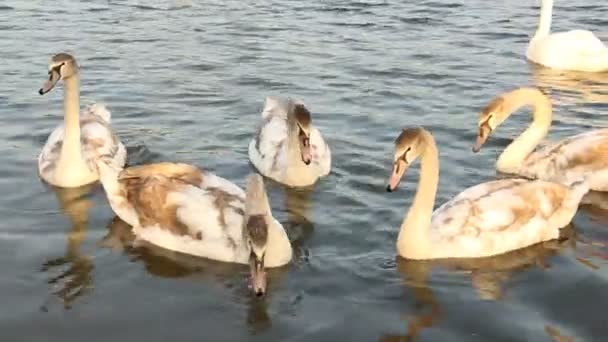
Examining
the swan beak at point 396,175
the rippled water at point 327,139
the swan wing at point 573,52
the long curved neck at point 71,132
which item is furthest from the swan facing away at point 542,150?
the swan wing at point 573,52

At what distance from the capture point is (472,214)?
962 centimetres

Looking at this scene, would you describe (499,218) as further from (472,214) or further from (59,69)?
(59,69)

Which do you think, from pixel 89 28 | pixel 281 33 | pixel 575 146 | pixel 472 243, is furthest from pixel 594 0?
pixel 472 243

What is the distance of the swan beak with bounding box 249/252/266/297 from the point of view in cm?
823

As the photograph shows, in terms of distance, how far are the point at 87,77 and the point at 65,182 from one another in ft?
17.6

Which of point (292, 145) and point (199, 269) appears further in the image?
point (292, 145)

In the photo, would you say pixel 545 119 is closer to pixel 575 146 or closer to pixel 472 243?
pixel 575 146

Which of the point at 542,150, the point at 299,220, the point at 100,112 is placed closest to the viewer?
the point at 299,220

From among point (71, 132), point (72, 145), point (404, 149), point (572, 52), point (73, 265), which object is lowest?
point (572, 52)

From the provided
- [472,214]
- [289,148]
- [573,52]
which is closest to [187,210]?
[289,148]

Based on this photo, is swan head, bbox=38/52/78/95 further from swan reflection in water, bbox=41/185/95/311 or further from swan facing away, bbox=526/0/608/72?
swan facing away, bbox=526/0/608/72

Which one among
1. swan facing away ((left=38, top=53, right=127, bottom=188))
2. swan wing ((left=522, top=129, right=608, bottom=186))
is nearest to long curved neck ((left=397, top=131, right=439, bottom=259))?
swan wing ((left=522, top=129, right=608, bottom=186))

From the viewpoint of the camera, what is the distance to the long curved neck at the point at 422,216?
366 inches

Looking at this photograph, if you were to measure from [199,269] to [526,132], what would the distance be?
16.1 feet
